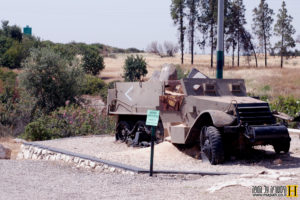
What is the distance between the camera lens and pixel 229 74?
47688 millimetres

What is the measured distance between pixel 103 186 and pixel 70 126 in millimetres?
11166

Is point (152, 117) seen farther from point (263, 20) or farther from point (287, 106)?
point (263, 20)

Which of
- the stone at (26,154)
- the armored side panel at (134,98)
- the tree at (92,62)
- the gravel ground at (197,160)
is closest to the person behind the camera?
the gravel ground at (197,160)

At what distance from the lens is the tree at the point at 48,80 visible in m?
27.1

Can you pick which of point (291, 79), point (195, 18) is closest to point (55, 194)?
point (291, 79)

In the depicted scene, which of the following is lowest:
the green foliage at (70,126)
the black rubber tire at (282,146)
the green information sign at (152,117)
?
the green foliage at (70,126)

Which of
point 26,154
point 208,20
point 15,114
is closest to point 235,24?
point 208,20

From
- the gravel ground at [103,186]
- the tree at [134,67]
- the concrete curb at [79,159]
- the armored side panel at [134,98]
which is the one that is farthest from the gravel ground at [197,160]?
the tree at [134,67]

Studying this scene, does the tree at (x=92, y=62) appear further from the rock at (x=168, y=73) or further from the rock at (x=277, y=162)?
the rock at (x=277, y=162)

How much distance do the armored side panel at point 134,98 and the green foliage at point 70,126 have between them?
4125 mm

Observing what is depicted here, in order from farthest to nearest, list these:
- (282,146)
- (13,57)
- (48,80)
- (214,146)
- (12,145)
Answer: (13,57)
(48,80)
(12,145)
(282,146)
(214,146)

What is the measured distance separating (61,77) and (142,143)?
14252mm

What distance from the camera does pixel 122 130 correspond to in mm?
15727

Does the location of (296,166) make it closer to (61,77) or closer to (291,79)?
(61,77)
